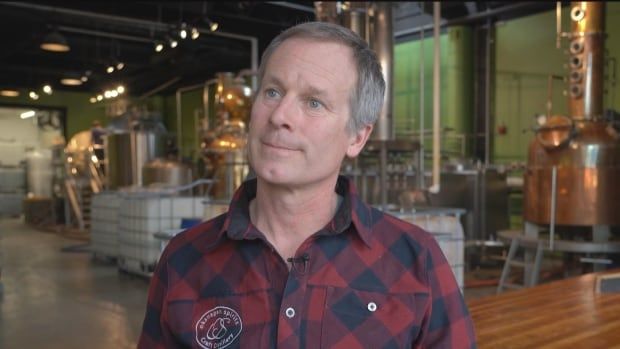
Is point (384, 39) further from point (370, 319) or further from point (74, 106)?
point (74, 106)

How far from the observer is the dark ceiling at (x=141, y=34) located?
31.0 ft

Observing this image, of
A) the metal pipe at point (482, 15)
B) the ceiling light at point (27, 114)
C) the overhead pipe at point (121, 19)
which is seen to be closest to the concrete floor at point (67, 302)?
the overhead pipe at point (121, 19)

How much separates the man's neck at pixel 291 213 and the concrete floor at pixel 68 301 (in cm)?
318

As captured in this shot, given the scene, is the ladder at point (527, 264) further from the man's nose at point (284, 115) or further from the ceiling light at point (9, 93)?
the ceiling light at point (9, 93)

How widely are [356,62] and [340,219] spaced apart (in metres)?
0.32

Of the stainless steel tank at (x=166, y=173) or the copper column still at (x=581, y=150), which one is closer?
the copper column still at (x=581, y=150)

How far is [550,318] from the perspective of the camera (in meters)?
2.49

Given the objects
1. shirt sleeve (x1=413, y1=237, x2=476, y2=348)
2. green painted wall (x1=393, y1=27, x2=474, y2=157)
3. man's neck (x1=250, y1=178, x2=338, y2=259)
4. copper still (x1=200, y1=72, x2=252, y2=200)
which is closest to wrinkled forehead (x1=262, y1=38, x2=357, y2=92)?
man's neck (x1=250, y1=178, x2=338, y2=259)

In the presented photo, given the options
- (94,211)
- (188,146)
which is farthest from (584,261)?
(188,146)

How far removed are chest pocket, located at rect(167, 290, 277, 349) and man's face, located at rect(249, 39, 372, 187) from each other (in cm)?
25

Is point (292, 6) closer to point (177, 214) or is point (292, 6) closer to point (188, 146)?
point (177, 214)

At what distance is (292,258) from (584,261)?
16.5 ft

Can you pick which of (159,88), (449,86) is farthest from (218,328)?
(159,88)

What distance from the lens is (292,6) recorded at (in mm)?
9797
